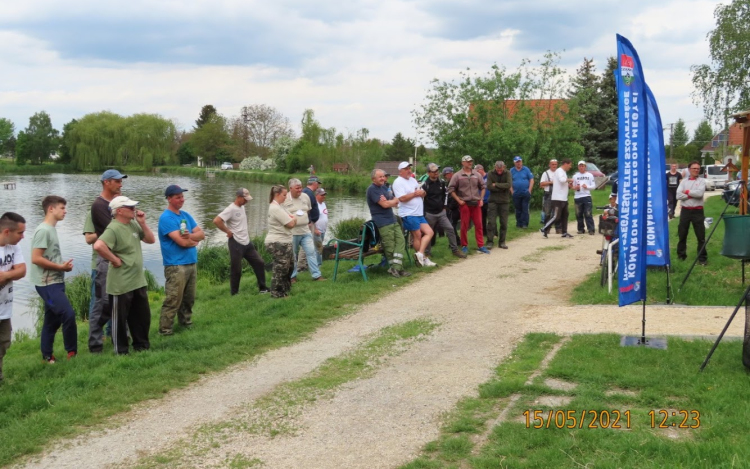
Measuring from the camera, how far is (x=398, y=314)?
27.6 ft

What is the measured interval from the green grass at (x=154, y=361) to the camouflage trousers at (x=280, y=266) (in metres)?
0.19

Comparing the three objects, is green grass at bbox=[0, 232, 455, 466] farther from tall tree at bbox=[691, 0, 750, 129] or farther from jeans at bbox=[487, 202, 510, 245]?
tall tree at bbox=[691, 0, 750, 129]

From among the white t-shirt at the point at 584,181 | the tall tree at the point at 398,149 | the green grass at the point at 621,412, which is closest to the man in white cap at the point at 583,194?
the white t-shirt at the point at 584,181

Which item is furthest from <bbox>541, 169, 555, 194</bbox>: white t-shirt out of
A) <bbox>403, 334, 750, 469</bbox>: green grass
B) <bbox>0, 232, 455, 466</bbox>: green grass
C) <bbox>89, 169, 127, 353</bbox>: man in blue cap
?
<bbox>89, 169, 127, 353</bbox>: man in blue cap

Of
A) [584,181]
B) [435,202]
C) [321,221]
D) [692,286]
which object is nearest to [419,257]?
[435,202]

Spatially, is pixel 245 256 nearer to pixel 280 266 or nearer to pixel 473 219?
pixel 280 266

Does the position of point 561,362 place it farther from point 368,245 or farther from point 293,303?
point 368,245

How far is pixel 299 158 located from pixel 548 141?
54.4 metres

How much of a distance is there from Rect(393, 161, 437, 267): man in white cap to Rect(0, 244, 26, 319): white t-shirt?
6.11 m

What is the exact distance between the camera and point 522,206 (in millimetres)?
16984

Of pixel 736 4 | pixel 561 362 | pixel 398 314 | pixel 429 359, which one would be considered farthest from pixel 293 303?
pixel 736 4

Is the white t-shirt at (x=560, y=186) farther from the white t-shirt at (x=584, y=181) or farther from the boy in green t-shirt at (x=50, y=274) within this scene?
the boy in green t-shirt at (x=50, y=274)
